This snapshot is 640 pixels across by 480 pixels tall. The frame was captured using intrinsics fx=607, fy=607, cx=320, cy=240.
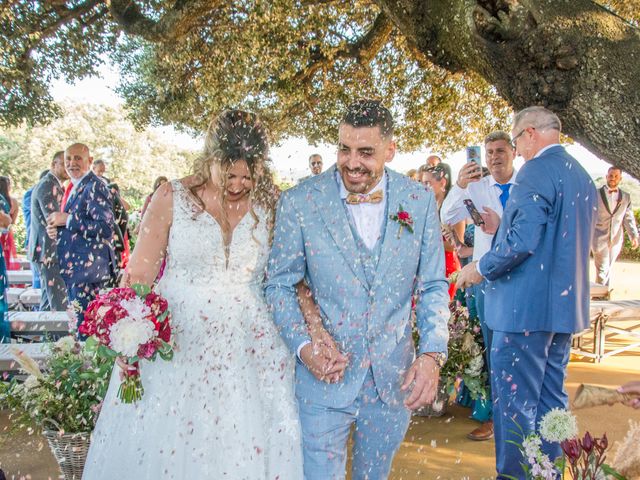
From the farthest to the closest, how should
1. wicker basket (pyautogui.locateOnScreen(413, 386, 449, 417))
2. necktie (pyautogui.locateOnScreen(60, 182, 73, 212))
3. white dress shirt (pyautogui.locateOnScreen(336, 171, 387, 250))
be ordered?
1. necktie (pyautogui.locateOnScreen(60, 182, 73, 212))
2. wicker basket (pyautogui.locateOnScreen(413, 386, 449, 417))
3. white dress shirt (pyautogui.locateOnScreen(336, 171, 387, 250))

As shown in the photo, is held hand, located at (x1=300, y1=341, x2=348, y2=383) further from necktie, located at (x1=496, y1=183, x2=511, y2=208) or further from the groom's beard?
necktie, located at (x1=496, y1=183, x2=511, y2=208)

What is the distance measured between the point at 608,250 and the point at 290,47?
7.18 meters

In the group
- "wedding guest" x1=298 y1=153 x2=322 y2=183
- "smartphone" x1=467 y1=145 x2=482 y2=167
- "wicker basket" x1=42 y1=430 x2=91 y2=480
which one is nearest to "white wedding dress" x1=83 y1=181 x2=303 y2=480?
"wicker basket" x1=42 y1=430 x2=91 y2=480

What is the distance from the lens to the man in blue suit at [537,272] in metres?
3.74

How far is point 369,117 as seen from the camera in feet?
9.12

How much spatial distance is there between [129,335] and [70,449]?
1.67 metres

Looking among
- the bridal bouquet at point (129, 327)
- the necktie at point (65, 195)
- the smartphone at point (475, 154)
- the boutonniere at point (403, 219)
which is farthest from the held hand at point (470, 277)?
the necktie at point (65, 195)

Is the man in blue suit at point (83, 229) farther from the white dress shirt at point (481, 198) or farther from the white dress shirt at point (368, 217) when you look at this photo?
the white dress shirt at point (368, 217)

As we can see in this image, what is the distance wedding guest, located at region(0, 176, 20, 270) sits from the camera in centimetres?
957

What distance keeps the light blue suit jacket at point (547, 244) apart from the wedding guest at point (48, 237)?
655cm

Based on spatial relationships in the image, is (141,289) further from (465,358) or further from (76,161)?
(76,161)

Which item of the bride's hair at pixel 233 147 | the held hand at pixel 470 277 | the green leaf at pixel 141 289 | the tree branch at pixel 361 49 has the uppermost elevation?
the tree branch at pixel 361 49

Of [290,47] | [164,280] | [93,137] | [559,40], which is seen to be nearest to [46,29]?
[290,47]

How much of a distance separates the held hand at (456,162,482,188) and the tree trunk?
710 millimetres
